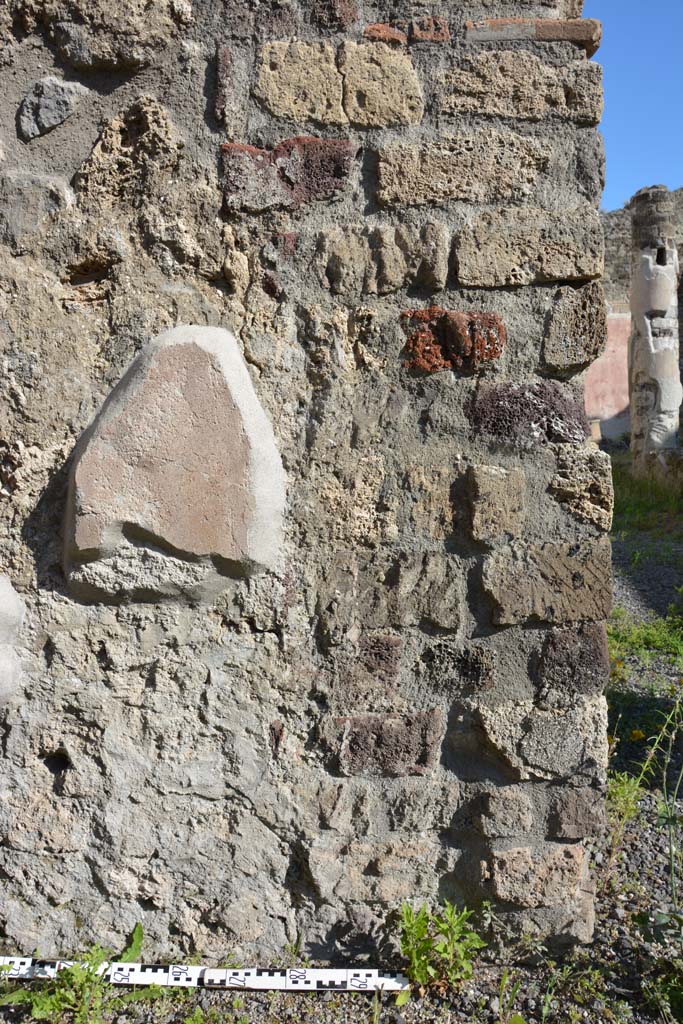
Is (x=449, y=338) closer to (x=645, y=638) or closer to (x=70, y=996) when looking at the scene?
(x=70, y=996)

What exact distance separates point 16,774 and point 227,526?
69 cm

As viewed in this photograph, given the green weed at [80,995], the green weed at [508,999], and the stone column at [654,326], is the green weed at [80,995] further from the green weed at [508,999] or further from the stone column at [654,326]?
the stone column at [654,326]

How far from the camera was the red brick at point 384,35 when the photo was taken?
1.74 m

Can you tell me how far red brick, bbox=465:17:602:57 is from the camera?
1.75m

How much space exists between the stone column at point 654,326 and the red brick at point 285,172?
323 inches

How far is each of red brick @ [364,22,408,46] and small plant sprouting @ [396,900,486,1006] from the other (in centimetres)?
180

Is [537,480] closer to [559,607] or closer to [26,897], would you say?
[559,607]

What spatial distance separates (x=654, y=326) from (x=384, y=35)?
28.9ft

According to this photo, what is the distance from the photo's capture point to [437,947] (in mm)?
1749

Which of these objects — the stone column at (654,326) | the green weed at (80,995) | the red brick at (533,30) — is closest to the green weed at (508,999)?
the green weed at (80,995)

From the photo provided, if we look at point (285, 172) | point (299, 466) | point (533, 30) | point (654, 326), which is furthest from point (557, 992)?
point (654, 326)

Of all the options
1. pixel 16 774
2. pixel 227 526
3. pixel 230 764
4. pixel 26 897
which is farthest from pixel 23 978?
pixel 227 526

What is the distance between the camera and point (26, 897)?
5.89 feet

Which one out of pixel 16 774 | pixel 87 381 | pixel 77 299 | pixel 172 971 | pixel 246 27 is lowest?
pixel 172 971
